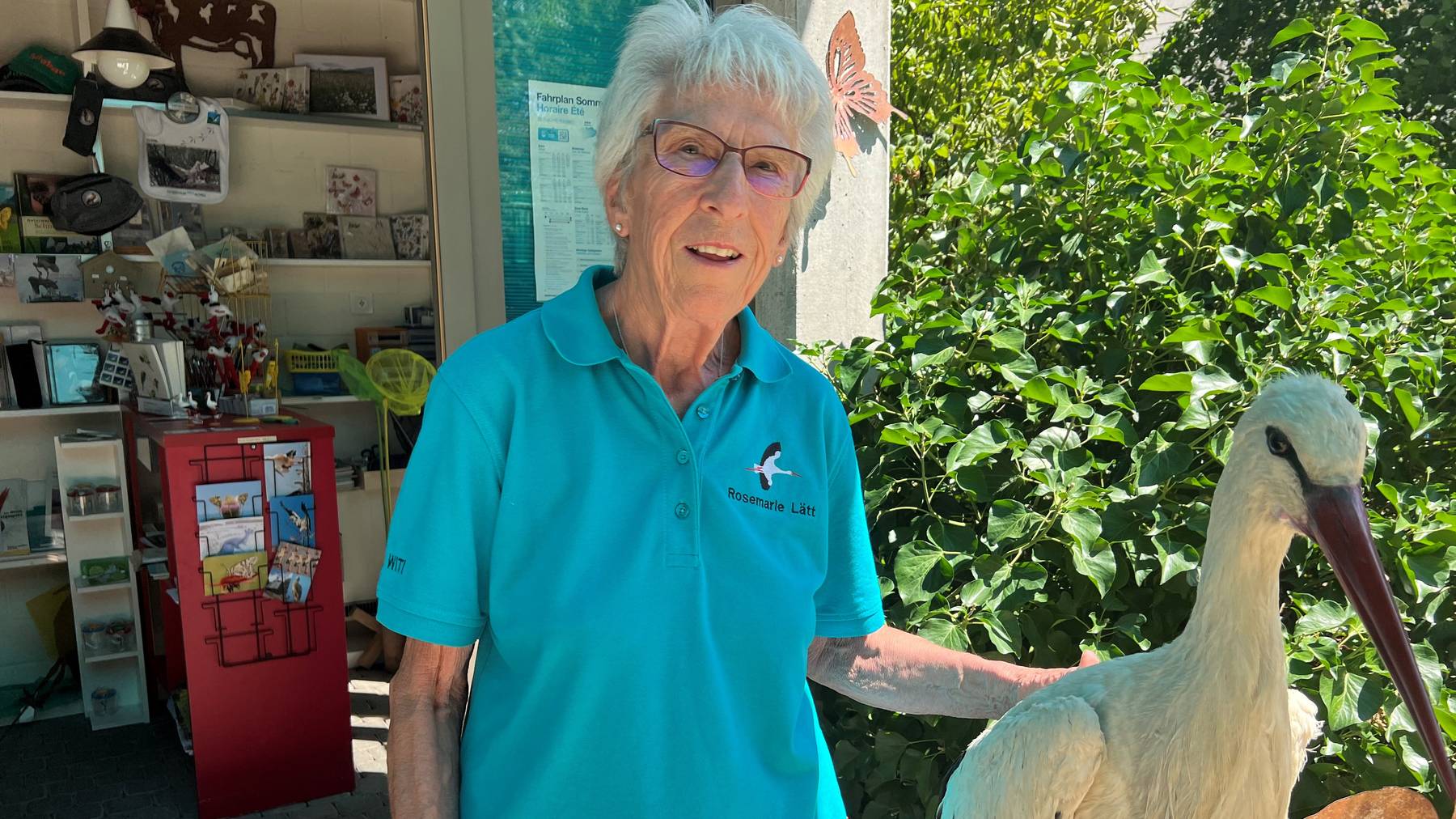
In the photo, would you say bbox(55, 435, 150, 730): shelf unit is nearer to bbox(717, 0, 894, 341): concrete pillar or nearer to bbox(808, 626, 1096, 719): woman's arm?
bbox(717, 0, 894, 341): concrete pillar

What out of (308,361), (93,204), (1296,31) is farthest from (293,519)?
(1296,31)

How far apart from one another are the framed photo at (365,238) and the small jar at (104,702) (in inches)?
112

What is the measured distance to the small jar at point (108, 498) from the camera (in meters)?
4.65

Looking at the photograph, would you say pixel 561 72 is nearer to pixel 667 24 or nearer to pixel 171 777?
pixel 667 24

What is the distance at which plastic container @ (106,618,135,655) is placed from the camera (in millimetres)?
4648

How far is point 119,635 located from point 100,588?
0.89ft

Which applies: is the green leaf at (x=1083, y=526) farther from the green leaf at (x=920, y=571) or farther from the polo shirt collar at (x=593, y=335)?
the polo shirt collar at (x=593, y=335)

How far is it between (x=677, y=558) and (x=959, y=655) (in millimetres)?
570

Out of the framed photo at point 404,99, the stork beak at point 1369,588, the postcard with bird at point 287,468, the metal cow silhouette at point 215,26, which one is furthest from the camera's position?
the framed photo at point 404,99

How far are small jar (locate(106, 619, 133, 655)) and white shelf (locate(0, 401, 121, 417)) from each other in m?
1.17

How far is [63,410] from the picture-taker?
4.82 metres

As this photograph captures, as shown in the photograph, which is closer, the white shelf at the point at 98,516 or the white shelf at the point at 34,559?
the white shelf at the point at 98,516

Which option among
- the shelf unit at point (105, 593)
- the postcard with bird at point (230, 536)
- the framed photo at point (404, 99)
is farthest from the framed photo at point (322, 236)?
the postcard with bird at point (230, 536)

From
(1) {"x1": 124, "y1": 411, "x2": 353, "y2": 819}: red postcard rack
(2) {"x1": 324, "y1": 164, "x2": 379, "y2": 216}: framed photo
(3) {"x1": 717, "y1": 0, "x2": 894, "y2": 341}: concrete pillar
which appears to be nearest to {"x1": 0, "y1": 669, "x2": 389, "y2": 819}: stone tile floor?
(1) {"x1": 124, "y1": 411, "x2": 353, "y2": 819}: red postcard rack
